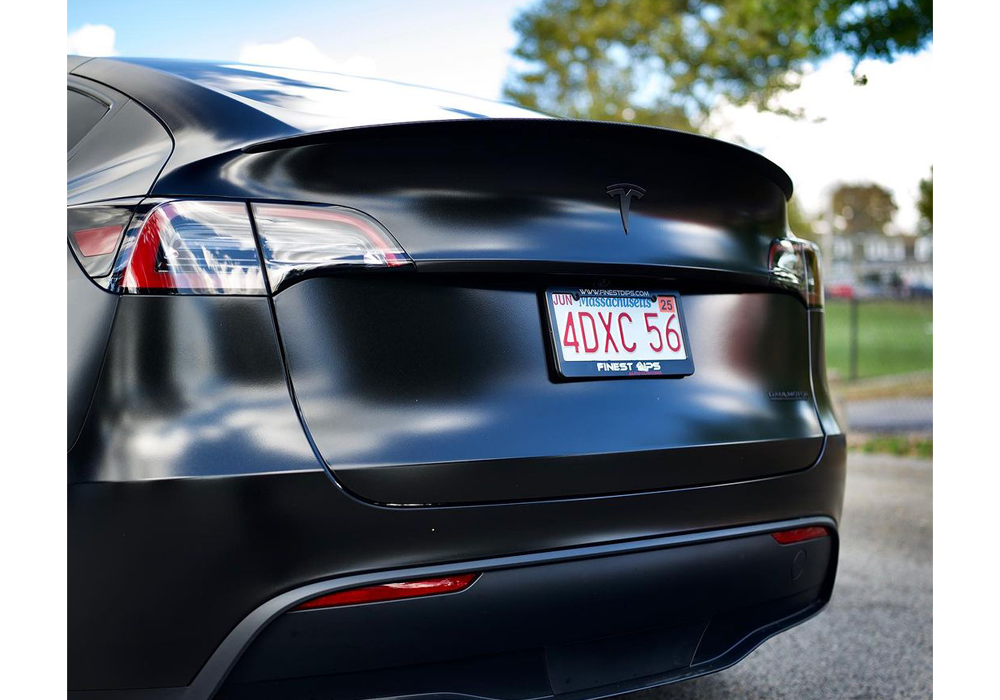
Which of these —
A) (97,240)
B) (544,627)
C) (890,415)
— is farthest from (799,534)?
(890,415)

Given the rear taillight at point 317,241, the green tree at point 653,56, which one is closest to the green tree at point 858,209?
the green tree at point 653,56

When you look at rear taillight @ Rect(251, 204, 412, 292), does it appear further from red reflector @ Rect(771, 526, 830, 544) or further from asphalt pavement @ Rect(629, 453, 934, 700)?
asphalt pavement @ Rect(629, 453, 934, 700)

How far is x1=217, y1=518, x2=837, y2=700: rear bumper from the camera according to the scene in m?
1.66

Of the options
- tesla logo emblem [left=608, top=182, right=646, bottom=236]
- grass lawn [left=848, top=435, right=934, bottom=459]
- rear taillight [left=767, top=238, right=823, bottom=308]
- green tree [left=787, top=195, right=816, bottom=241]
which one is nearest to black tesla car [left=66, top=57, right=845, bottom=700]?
tesla logo emblem [left=608, top=182, right=646, bottom=236]

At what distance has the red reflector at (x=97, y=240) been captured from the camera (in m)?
1.69

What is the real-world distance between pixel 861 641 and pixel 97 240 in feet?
9.03

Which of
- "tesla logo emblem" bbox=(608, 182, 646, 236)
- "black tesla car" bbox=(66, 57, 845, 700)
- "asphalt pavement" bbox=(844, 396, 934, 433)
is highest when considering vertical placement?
"tesla logo emblem" bbox=(608, 182, 646, 236)

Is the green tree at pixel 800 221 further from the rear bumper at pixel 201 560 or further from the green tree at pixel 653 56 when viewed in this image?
the rear bumper at pixel 201 560

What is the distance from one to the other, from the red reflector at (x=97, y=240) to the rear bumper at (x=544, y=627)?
0.67 metres

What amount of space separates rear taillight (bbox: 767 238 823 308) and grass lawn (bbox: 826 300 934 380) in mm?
11287

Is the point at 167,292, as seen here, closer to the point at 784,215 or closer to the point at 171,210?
the point at 171,210

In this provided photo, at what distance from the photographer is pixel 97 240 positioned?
1.71 meters
